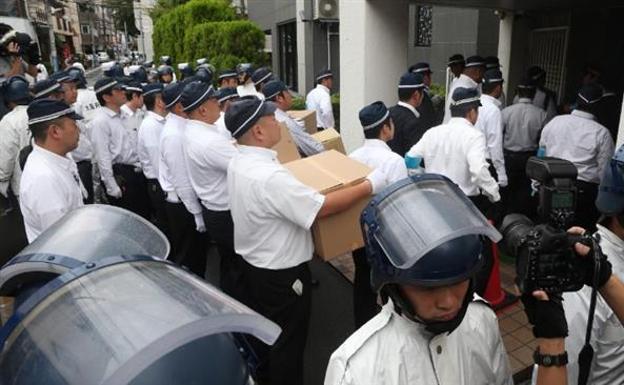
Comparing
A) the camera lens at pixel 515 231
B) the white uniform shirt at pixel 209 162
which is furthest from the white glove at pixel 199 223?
the camera lens at pixel 515 231

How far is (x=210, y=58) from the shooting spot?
62.2 feet

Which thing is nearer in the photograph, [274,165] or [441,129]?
[274,165]

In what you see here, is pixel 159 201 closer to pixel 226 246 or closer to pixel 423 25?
pixel 226 246

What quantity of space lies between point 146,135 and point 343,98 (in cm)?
291

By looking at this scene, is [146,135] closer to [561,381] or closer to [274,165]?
[274,165]

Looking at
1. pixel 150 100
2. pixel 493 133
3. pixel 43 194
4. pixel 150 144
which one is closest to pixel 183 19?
pixel 150 100

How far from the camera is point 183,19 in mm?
21906

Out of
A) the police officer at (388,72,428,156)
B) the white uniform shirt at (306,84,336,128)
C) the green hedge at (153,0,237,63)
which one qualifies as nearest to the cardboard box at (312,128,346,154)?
the police officer at (388,72,428,156)

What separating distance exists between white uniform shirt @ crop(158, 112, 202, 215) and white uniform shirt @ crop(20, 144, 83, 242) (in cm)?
142

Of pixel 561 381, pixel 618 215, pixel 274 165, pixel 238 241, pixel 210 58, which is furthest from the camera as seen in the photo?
pixel 210 58

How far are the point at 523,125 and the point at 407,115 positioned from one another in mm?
1598

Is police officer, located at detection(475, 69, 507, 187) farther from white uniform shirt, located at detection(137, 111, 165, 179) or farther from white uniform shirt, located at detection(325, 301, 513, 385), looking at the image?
white uniform shirt, located at detection(325, 301, 513, 385)

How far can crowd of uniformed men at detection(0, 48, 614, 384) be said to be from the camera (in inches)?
116

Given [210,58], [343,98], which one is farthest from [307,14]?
[343,98]
